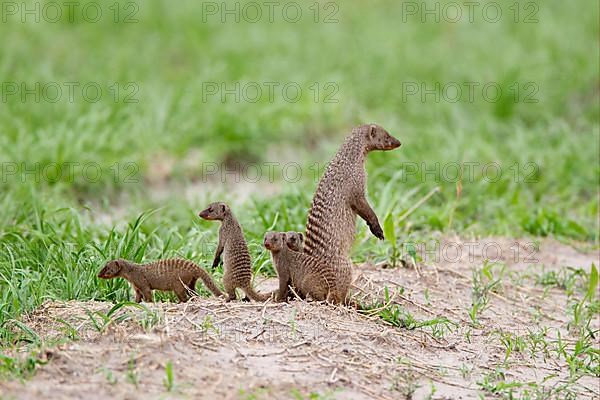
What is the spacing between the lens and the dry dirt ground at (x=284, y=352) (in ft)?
13.1

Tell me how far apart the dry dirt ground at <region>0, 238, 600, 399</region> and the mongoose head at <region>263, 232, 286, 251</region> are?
267 millimetres

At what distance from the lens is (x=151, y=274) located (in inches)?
192

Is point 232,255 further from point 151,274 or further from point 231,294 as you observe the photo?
point 151,274

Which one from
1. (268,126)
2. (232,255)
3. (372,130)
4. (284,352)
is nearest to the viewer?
(284,352)

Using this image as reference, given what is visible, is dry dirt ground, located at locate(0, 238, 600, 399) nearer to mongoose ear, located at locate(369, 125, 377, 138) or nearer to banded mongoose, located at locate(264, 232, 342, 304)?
banded mongoose, located at locate(264, 232, 342, 304)

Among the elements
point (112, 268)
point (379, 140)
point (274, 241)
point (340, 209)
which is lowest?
point (112, 268)

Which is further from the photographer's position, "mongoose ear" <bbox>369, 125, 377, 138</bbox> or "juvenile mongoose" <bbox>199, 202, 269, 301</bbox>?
"mongoose ear" <bbox>369, 125, 377, 138</bbox>

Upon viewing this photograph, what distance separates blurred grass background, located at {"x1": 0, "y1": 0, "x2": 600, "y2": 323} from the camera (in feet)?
20.8

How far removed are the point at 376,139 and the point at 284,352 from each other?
1.37 metres

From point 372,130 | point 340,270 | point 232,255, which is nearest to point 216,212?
point 232,255

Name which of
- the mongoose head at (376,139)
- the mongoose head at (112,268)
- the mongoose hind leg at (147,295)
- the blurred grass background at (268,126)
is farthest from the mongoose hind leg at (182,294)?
the mongoose head at (376,139)

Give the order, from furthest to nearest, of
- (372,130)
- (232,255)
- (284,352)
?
(372,130), (232,255), (284,352)

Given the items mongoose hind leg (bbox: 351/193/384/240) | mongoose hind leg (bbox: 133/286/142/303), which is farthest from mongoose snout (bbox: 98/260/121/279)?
mongoose hind leg (bbox: 351/193/384/240)

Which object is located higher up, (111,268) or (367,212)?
(367,212)
